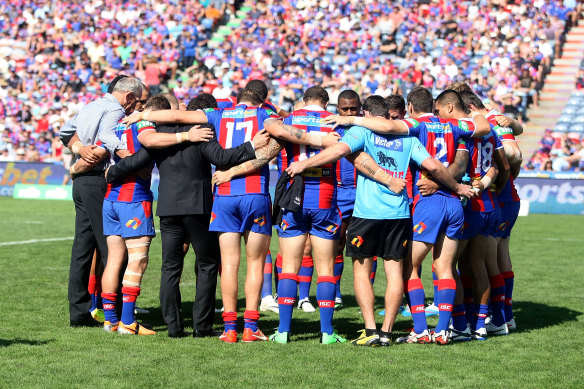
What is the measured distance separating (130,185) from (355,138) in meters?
2.24

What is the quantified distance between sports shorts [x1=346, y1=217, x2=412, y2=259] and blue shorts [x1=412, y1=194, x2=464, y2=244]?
0.25 m

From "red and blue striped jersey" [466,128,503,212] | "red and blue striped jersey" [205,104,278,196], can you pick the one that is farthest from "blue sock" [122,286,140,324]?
"red and blue striped jersey" [466,128,503,212]

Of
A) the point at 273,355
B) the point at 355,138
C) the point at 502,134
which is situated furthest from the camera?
the point at 502,134

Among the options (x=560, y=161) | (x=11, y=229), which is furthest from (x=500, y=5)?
(x=11, y=229)

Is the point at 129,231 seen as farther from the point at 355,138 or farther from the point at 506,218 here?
the point at 506,218

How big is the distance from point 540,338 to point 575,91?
71.8ft

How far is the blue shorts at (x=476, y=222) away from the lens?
27.0ft

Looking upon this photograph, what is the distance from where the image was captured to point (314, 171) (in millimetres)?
7734

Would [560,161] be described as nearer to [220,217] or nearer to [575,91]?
[575,91]

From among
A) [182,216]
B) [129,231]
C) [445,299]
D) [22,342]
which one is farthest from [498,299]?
[22,342]

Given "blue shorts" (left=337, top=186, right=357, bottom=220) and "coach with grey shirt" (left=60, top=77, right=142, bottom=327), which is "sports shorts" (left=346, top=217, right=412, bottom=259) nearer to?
"blue shorts" (left=337, top=186, right=357, bottom=220)

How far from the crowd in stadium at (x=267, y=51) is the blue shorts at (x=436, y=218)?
19733 millimetres

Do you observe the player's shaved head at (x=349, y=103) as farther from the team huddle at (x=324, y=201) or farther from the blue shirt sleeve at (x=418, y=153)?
the blue shirt sleeve at (x=418, y=153)

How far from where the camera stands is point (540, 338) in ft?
27.2
